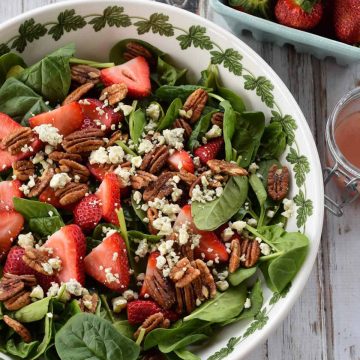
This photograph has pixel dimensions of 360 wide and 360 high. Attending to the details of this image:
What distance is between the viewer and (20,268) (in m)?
1.36

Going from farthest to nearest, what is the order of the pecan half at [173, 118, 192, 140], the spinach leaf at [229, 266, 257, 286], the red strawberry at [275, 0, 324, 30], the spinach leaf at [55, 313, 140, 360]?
1. the red strawberry at [275, 0, 324, 30]
2. the pecan half at [173, 118, 192, 140]
3. the spinach leaf at [229, 266, 257, 286]
4. the spinach leaf at [55, 313, 140, 360]

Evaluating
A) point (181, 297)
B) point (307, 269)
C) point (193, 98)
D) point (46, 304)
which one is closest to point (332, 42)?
point (193, 98)

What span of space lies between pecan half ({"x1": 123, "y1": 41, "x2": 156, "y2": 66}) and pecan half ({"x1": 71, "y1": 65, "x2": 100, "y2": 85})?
8cm

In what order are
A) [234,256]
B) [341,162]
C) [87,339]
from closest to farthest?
[87,339] < [234,256] < [341,162]

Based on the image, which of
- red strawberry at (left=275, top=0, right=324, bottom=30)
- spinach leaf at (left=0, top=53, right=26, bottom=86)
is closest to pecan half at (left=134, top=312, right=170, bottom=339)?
spinach leaf at (left=0, top=53, right=26, bottom=86)

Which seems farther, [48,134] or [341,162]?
[341,162]

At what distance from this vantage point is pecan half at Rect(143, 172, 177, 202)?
4.66ft

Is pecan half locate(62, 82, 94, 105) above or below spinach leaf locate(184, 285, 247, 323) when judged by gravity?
above

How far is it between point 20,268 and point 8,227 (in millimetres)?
86

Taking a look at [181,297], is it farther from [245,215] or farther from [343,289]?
[343,289]

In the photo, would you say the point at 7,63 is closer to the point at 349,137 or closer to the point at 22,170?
the point at 22,170

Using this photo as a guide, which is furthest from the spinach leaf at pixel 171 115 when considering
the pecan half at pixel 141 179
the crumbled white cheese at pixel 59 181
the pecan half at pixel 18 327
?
the pecan half at pixel 18 327

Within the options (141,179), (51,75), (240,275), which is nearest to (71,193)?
(141,179)

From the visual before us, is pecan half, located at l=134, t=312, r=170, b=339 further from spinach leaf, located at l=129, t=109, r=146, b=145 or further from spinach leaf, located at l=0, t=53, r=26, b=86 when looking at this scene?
spinach leaf, located at l=0, t=53, r=26, b=86
